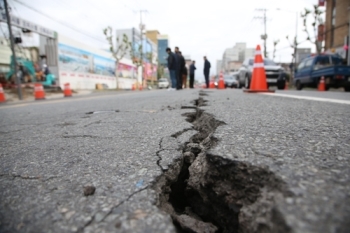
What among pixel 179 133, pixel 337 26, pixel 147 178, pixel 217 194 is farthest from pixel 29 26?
pixel 337 26

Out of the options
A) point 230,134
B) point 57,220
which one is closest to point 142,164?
point 57,220

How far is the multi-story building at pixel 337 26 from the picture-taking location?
59.2 ft

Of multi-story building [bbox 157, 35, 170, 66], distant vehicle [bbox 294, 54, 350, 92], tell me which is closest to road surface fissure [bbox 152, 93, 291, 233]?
distant vehicle [bbox 294, 54, 350, 92]

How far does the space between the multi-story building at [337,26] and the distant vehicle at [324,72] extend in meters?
7.62

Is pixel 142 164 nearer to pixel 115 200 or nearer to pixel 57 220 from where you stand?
pixel 115 200

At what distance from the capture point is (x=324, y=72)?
31.1 ft

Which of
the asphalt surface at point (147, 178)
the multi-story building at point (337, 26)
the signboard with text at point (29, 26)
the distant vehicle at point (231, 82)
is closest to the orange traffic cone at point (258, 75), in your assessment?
the asphalt surface at point (147, 178)

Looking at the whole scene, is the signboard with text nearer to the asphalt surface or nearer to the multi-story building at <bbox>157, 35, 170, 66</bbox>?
the asphalt surface

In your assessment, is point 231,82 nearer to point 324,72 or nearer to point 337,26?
point 324,72

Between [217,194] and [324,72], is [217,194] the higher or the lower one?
the lower one

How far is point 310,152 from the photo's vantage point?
105 cm

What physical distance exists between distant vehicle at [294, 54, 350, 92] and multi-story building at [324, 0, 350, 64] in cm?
762

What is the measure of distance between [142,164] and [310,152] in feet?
2.52

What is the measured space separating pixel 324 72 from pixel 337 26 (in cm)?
1350
